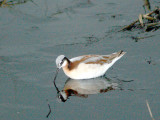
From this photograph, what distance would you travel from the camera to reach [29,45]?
30.3 ft

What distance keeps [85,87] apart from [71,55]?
5.14ft

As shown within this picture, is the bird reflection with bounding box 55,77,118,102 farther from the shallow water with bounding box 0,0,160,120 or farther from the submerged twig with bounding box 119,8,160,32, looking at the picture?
the submerged twig with bounding box 119,8,160,32

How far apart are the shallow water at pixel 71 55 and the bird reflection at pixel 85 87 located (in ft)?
0.43

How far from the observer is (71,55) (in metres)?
8.84

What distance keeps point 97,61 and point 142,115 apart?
2209mm

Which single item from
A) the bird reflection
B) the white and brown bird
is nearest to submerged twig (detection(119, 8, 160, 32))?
the white and brown bird

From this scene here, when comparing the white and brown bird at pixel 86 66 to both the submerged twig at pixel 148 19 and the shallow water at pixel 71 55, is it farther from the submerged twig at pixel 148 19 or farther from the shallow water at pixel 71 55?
the submerged twig at pixel 148 19

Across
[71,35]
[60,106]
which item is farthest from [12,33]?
[60,106]

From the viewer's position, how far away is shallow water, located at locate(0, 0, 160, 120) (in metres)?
6.48

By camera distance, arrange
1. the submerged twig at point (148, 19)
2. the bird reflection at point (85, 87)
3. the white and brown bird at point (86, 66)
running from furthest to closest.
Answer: the submerged twig at point (148, 19) → the white and brown bird at point (86, 66) → the bird reflection at point (85, 87)

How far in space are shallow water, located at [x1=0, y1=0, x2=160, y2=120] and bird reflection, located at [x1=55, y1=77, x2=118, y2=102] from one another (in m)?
0.13

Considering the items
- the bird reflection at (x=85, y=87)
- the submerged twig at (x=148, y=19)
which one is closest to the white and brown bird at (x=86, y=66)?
the bird reflection at (x=85, y=87)

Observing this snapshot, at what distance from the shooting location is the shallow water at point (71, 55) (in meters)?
6.48

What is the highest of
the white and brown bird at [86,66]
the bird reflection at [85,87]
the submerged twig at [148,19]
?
the submerged twig at [148,19]
